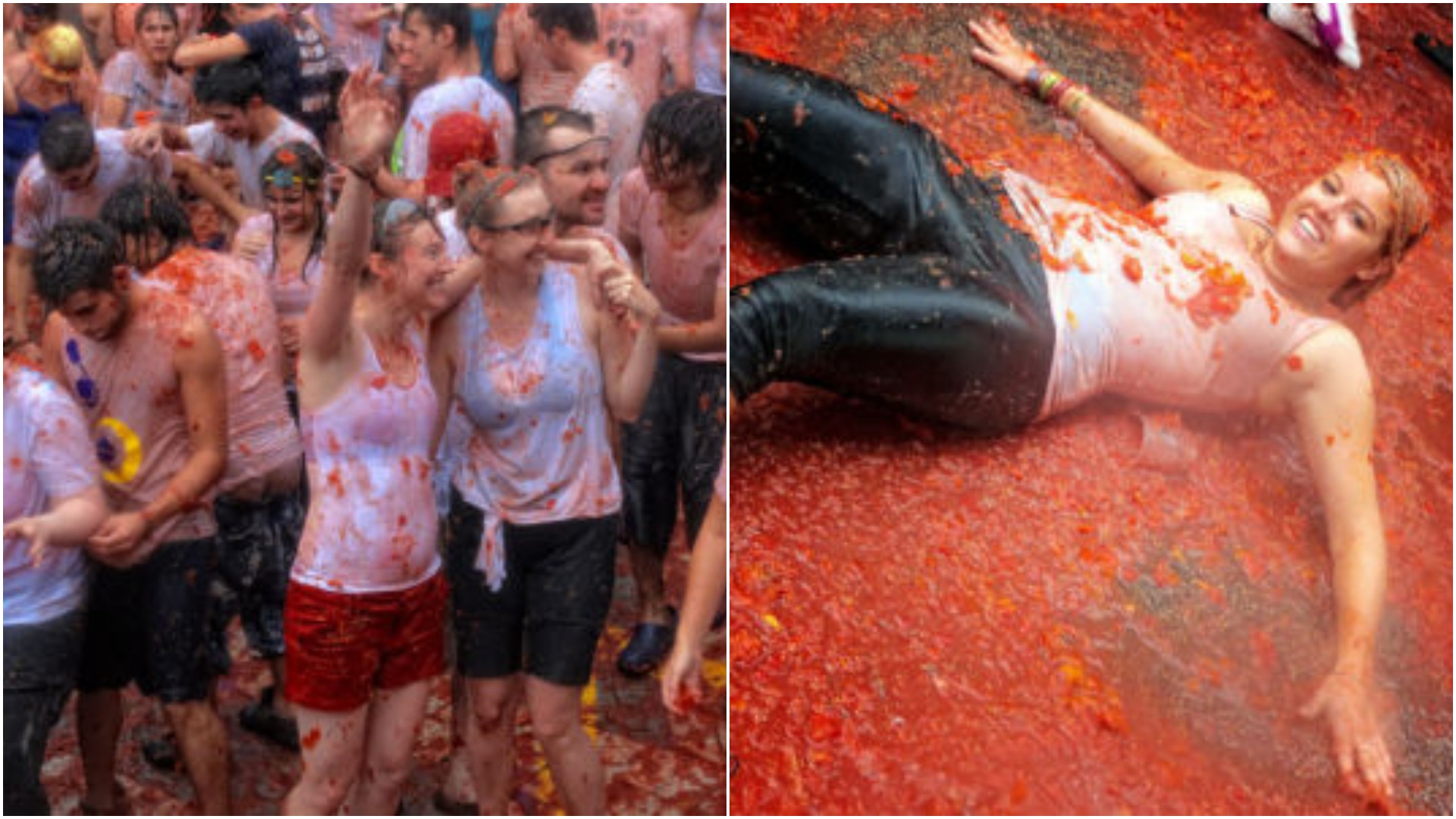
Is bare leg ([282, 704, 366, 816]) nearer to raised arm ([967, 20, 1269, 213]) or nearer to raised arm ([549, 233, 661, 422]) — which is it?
raised arm ([549, 233, 661, 422])

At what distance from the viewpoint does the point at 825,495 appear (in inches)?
97.3

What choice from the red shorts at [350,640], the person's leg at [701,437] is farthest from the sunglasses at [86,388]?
the person's leg at [701,437]

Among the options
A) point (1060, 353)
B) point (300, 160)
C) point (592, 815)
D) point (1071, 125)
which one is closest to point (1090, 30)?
point (1071, 125)

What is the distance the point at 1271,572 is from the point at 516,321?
1.28 meters

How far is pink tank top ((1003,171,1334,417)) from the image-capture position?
2.56 meters

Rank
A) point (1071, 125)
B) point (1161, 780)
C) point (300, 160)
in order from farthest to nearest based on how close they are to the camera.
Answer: point (1071, 125) → point (1161, 780) → point (300, 160)

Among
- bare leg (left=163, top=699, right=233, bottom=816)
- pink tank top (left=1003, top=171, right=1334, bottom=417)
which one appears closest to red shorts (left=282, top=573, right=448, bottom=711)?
bare leg (left=163, top=699, right=233, bottom=816)

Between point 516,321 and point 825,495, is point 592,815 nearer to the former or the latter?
point 825,495

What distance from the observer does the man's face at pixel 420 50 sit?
2445 mm

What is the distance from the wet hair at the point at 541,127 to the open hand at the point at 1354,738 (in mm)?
1465

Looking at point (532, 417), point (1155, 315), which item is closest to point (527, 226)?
point (532, 417)

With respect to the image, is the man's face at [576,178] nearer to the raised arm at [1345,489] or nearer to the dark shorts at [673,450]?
the dark shorts at [673,450]

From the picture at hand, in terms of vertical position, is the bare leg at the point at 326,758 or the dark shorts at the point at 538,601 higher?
the dark shorts at the point at 538,601

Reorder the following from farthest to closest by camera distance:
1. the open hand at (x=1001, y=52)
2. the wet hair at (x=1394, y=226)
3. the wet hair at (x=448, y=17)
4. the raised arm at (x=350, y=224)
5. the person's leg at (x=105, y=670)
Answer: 1. the open hand at (x=1001, y=52)
2. the wet hair at (x=1394, y=226)
3. the wet hair at (x=448, y=17)
4. the person's leg at (x=105, y=670)
5. the raised arm at (x=350, y=224)
